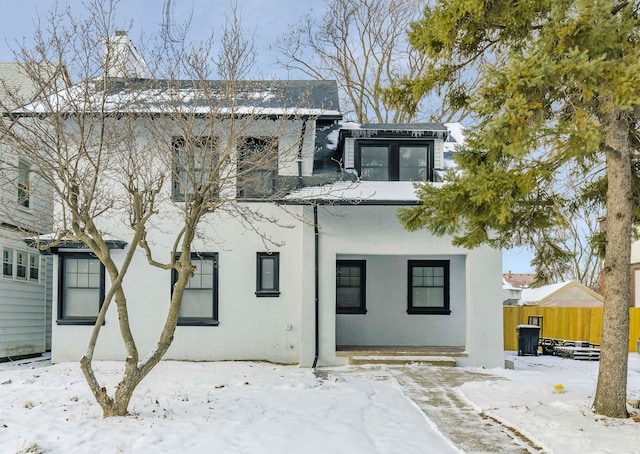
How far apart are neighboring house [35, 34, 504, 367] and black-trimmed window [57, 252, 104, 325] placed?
29mm

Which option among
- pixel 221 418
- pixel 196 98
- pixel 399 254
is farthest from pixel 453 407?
pixel 196 98

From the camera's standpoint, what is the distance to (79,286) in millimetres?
13125

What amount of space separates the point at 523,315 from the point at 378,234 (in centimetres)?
921

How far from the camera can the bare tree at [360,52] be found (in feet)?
77.6

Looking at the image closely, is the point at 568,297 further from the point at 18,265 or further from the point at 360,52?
the point at 18,265

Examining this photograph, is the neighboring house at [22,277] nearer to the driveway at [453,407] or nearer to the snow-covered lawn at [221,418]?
the snow-covered lawn at [221,418]

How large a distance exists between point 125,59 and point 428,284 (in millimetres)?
8895

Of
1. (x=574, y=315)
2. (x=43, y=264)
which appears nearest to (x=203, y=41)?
(x=43, y=264)

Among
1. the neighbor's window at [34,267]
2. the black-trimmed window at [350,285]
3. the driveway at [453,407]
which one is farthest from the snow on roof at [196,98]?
the neighbor's window at [34,267]

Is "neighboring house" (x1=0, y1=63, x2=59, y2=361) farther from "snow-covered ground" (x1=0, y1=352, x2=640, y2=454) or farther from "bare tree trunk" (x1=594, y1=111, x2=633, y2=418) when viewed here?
"bare tree trunk" (x1=594, y1=111, x2=633, y2=418)

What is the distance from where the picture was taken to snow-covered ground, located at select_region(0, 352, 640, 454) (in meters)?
6.22

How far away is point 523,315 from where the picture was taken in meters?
19.5

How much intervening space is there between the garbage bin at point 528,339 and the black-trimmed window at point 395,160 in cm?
571

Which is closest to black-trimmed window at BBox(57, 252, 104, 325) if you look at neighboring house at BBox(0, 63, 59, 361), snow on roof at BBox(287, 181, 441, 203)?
neighboring house at BBox(0, 63, 59, 361)
